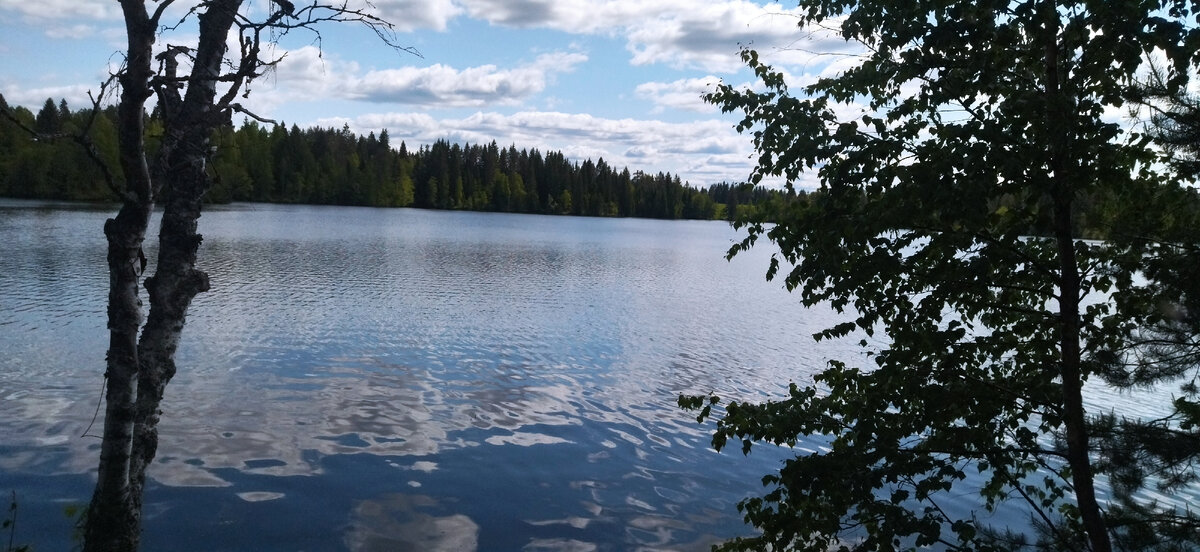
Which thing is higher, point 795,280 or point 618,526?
point 795,280

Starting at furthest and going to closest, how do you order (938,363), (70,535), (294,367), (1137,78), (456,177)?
(456,177)
(294,367)
(70,535)
(938,363)
(1137,78)

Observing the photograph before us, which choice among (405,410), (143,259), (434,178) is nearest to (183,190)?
(143,259)

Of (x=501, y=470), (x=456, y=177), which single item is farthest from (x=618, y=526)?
(x=456, y=177)

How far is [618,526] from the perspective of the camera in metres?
11.4

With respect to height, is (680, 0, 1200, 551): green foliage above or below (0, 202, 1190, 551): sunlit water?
above

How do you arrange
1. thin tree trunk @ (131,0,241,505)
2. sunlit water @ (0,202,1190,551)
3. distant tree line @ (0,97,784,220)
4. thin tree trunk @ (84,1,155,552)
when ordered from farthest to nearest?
distant tree line @ (0,97,784,220) < sunlit water @ (0,202,1190,551) < thin tree trunk @ (131,0,241,505) < thin tree trunk @ (84,1,155,552)

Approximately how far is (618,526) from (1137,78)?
334 inches

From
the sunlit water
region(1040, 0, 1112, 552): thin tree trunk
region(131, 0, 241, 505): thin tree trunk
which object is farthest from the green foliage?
the sunlit water

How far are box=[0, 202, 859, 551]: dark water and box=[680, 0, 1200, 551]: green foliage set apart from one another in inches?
232

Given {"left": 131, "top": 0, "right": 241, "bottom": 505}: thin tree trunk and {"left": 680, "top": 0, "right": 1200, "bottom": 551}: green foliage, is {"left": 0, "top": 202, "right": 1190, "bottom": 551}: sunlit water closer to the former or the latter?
{"left": 131, "top": 0, "right": 241, "bottom": 505}: thin tree trunk

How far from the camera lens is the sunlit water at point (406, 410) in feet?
35.9

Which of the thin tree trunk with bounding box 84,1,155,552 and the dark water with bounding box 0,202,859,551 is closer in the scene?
the thin tree trunk with bounding box 84,1,155,552

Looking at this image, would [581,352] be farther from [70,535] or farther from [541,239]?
[541,239]

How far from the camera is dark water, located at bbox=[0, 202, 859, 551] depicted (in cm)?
1095
